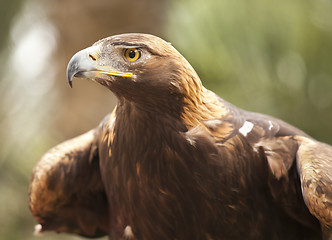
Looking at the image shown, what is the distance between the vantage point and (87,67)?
198cm

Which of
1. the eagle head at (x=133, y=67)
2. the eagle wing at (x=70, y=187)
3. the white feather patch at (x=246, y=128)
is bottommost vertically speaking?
the eagle wing at (x=70, y=187)

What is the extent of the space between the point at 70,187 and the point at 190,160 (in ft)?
2.88

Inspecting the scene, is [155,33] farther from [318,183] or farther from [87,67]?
[318,183]

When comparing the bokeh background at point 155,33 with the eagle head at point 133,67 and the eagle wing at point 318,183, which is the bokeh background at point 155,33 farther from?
the eagle head at point 133,67

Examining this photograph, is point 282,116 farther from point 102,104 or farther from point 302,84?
point 102,104

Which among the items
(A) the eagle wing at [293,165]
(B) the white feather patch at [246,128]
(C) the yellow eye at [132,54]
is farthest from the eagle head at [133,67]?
(A) the eagle wing at [293,165]

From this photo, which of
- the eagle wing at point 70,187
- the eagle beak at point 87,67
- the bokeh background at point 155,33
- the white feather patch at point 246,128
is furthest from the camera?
the bokeh background at point 155,33

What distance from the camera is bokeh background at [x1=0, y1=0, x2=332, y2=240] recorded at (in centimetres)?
454

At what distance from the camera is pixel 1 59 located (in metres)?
5.86

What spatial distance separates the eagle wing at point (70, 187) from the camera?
2676mm

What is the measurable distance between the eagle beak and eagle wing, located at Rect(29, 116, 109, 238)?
24.0 inches

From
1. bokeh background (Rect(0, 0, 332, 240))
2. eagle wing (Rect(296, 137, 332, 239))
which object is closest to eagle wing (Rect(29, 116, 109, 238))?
eagle wing (Rect(296, 137, 332, 239))

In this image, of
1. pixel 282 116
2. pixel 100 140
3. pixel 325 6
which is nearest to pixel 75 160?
pixel 100 140

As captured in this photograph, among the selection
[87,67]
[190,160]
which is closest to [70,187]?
[190,160]
